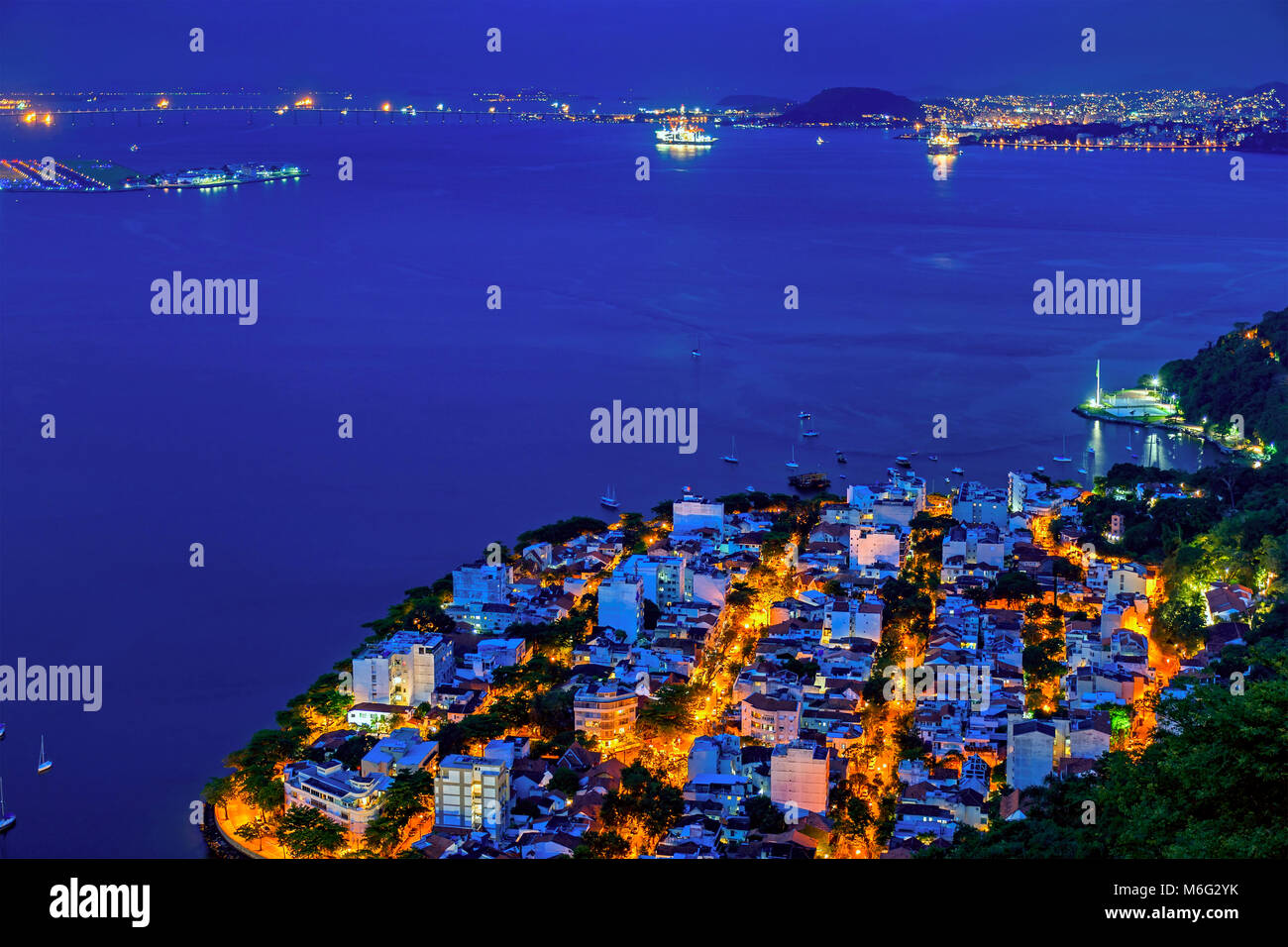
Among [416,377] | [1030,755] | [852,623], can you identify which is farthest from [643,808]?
[416,377]

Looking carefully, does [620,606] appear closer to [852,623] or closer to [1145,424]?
[852,623]

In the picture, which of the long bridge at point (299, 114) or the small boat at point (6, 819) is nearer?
the small boat at point (6, 819)

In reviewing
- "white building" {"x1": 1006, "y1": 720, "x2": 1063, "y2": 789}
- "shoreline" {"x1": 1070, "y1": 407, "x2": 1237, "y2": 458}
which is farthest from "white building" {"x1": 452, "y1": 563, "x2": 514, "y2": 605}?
"shoreline" {"x1": 1070, "y1": 407, "x2": 1237, "y2": 458}

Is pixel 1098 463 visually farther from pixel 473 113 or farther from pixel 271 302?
pixel 473 113

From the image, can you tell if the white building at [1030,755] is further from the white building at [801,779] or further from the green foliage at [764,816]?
the green foliage at [764,816]

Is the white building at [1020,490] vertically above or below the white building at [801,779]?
above

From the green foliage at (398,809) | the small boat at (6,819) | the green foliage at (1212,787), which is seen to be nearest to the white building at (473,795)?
the green foliage at (398,809)
